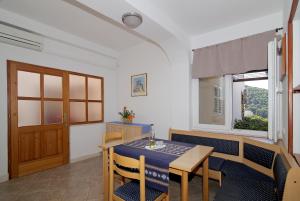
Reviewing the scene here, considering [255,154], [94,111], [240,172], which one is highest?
[94,111]

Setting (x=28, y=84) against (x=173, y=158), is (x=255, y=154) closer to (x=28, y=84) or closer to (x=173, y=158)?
(x=173, y=158)

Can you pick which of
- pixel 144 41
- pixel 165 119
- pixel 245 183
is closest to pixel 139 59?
pixel 144 41

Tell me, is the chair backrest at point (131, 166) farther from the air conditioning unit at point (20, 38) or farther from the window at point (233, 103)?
the air conditioning unit at point (20, 38)

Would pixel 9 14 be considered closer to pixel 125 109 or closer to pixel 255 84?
pixel 125 109

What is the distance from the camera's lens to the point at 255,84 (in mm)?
2715

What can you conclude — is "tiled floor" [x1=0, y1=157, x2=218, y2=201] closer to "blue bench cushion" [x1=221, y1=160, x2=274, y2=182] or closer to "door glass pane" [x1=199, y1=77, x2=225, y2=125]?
"blue bench cushion" [x1=221, y1=160, x2=274, y2=182]

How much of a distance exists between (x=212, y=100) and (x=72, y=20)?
2.93 metres

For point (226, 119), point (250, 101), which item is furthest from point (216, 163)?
point (250, 101)

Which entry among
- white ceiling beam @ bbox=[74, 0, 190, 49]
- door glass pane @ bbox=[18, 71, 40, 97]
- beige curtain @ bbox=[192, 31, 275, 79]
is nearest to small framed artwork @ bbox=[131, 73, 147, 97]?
white ceiling beam @ bbox=[74, 0, 190, 49]

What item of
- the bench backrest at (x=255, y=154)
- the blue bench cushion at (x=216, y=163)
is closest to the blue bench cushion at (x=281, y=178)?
the bench backrest at (x=255, y=154)

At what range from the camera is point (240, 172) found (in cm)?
200

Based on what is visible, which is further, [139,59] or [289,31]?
[139,59]

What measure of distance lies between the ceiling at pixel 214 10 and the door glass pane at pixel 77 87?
7.86 ft

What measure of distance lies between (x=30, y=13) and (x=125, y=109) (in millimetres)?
2595
